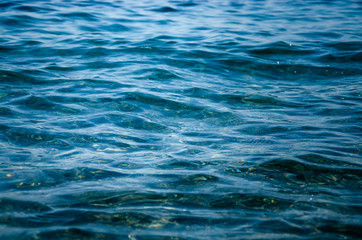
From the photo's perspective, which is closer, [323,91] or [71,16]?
[323,91]

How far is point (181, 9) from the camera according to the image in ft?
40.0

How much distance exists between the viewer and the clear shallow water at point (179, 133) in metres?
2.51

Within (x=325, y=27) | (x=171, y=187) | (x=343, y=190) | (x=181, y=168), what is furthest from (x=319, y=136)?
(x=325, y=27)

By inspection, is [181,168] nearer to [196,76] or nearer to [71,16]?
[196,76]

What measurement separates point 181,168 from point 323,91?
3254mm

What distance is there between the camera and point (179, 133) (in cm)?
412

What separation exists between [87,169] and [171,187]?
79 centimetres

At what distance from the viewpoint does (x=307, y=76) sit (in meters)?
6.36

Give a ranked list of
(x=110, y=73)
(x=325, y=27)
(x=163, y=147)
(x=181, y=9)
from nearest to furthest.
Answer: (x=163, y=147) → (x=110, y=73) → (x=325, y=27) → (x=181, y=9)

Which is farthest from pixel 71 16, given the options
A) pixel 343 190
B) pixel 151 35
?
pixel 343 190

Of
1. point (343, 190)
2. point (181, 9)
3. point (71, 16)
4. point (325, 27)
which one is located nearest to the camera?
point (343, 190)

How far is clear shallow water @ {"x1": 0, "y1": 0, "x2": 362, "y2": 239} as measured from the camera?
251cm

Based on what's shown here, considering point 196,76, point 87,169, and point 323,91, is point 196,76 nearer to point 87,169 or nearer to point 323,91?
point 323,91

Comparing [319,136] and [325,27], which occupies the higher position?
[325,27]
